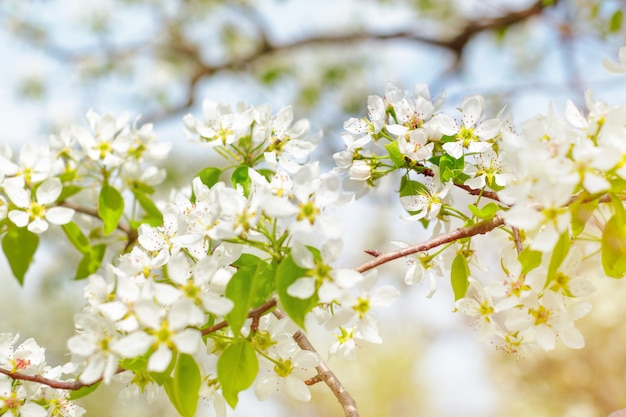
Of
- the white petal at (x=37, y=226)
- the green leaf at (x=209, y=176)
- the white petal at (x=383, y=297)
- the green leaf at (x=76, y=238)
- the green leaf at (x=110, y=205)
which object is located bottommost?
the green leaf at (x=76, y=238)

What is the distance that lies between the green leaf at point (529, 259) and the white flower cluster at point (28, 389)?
0.47 m

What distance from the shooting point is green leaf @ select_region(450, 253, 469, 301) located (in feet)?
2.33

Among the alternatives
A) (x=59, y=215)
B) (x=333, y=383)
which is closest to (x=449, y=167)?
(x=333, y=383)

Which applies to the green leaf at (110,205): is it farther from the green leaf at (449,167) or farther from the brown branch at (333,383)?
the green leaf at (449,167)

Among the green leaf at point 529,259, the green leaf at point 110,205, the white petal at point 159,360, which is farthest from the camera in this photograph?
the green leaf at point 110,205

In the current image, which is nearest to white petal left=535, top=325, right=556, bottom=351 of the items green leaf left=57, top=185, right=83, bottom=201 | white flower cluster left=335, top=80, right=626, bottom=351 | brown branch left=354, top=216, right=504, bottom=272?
white flower cluster left=335, top=80, right=626, bottom=351

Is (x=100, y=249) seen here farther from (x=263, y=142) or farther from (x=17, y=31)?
(x=17, y=31)

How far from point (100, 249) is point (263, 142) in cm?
36

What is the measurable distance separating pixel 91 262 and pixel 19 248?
12 centimetres

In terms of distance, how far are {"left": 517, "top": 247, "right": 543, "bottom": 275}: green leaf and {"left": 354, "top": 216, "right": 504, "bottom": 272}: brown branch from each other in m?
0.05

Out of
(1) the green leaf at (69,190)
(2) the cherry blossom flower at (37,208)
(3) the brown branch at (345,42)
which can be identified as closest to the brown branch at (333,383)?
(2) the cherry blossom flower at (37,208)

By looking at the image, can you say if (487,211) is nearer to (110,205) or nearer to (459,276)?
(459,276)

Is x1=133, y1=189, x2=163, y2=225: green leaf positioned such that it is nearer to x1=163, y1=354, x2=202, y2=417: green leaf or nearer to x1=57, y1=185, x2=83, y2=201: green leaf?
x1=57, y1=185, x2=83, y2=201: green leaf

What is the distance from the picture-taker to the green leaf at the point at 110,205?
0.96 m
